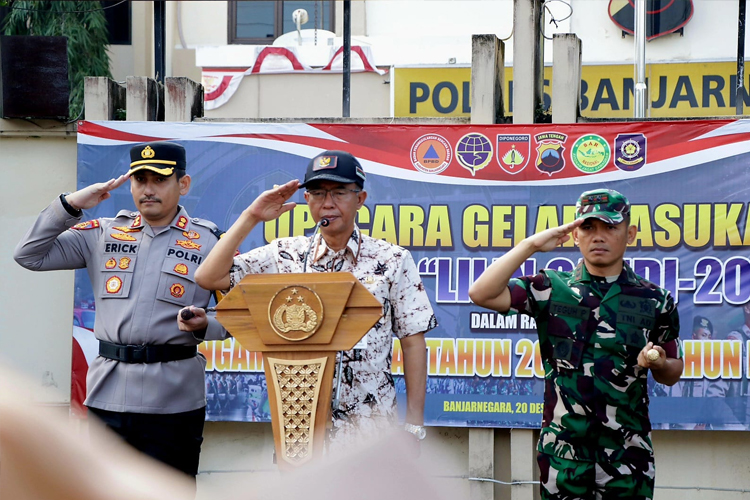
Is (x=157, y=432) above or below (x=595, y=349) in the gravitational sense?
below

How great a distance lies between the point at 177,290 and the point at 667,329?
1865 mm

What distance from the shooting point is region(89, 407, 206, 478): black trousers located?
140 inches

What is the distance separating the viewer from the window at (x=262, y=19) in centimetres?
1345

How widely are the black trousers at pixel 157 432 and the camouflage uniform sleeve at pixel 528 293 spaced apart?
1.35 meters

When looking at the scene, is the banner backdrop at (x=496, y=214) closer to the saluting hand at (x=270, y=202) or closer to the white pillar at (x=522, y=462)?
the white pillar at (x=522, y=462)

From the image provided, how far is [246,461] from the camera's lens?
5.55 meters

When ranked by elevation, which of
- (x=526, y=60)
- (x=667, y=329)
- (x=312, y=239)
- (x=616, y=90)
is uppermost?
(x=616, y=90)

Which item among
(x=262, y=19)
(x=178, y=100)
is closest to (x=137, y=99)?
(x=178, y=100)

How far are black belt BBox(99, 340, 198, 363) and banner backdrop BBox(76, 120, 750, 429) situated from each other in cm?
183

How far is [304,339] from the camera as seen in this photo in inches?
107

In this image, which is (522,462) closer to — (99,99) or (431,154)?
(431,154)

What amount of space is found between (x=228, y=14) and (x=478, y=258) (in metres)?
9.46

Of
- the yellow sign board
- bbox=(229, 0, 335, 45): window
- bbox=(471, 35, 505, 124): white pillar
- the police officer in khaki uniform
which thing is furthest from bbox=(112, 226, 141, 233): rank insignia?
bbox=(229, 0, 335, 45): window

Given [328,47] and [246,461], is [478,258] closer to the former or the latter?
[246,461]
